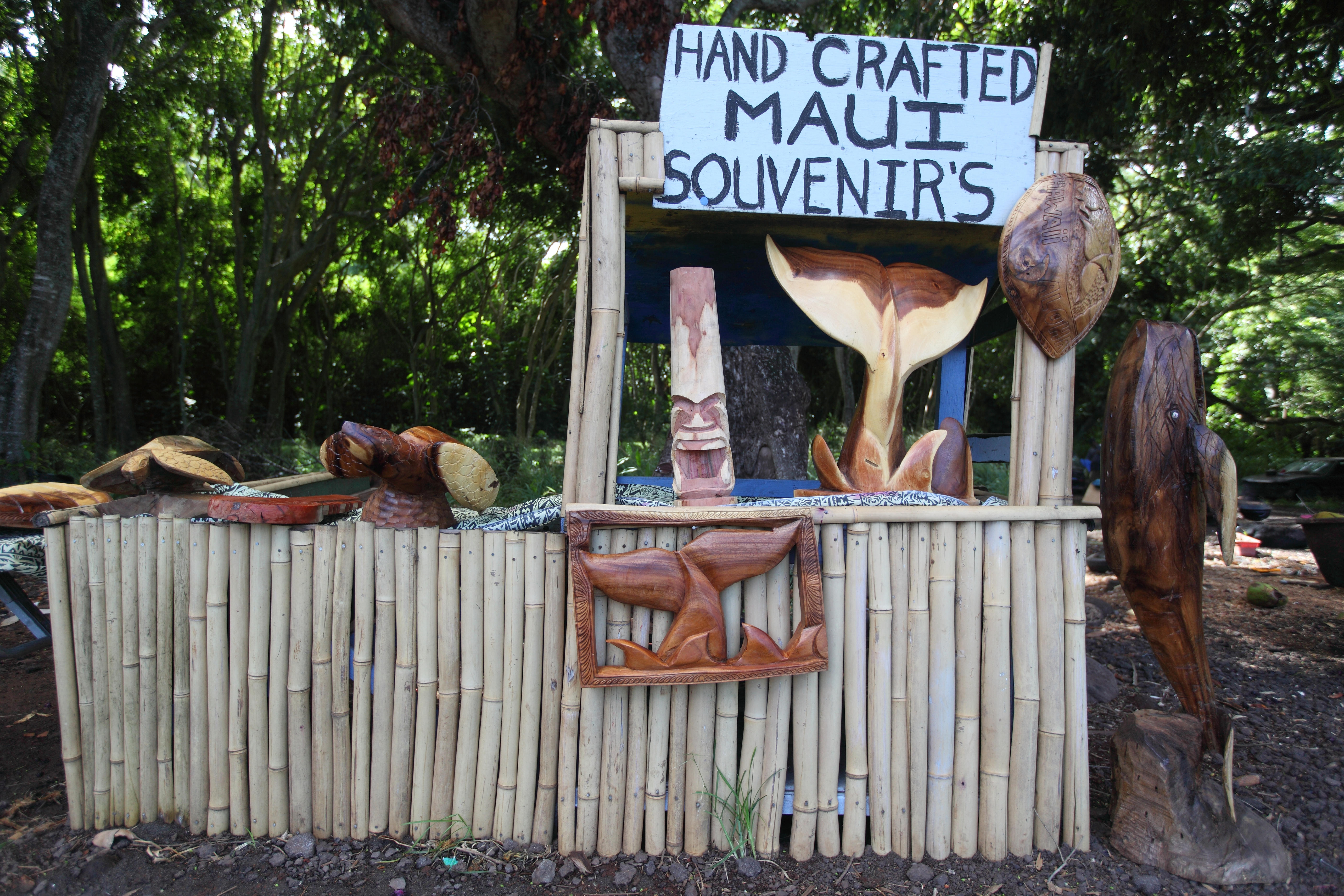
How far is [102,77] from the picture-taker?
578cm

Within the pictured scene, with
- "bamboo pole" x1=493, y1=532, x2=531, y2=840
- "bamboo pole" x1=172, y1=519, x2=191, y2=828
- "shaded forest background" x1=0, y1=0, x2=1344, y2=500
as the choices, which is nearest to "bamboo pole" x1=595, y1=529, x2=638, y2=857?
"bamboo pole" x1=493, y1=532, x2=531, y2=840

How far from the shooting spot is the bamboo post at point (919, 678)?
2.12 m

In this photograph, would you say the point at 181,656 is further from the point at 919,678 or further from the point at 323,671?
the point at 919,678

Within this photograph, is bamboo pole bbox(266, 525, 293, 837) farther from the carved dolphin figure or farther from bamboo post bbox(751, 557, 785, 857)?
the carved dolphin figure

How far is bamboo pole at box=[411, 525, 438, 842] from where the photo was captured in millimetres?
2127

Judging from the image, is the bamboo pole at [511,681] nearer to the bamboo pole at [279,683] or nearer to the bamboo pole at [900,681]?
the bamboo pole at [279,683]

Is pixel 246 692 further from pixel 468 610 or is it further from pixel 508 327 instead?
pixel 508 327

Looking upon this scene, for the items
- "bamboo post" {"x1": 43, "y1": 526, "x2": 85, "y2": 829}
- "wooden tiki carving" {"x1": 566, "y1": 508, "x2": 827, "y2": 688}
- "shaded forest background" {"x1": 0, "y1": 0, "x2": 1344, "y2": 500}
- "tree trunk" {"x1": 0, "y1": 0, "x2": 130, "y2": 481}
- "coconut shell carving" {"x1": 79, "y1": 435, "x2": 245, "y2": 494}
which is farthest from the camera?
"tree trunk" {"x1": 0, "y1": 0, "x2": 130, "y2": 481}

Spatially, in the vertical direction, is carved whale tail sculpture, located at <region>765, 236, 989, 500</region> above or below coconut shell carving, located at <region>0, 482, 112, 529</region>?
above

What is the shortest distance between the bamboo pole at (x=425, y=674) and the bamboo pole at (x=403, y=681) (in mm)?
13

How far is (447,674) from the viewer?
7.00ft

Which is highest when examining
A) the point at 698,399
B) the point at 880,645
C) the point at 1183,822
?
the point at 698,399

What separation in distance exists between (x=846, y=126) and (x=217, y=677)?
2.53 meters

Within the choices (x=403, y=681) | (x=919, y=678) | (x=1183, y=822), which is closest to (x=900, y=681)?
(x=919, y=678)
